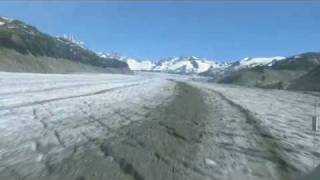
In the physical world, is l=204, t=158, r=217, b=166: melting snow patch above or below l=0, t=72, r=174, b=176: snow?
above

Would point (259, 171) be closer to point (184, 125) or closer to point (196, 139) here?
point (196, 139)

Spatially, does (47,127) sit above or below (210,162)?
below

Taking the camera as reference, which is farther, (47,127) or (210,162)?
(47,127)

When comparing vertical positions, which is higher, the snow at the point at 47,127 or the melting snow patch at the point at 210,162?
the melting snow patch at the point at 210,162

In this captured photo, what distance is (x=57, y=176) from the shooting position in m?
7.95

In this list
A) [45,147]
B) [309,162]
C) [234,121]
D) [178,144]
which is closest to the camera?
[309,162]

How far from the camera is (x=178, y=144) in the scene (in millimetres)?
10641

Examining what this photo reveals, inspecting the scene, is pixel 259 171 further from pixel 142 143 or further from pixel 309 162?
pixel 142 143

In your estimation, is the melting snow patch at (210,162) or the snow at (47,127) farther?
the snow at (47,127)

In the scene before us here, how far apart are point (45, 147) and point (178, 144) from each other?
3.06 metres

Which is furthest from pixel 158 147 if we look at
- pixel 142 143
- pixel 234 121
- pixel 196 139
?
pixel 234 121

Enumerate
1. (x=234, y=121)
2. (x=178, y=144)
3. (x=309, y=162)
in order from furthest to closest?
(x=234, y=121) → (x=178, y=144) → (x=309, y=162)

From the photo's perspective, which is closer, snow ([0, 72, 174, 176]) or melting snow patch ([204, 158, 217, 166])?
melting snow patch ([204, 158, 217, 166])

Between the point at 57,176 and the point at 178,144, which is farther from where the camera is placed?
the point at 178,144
